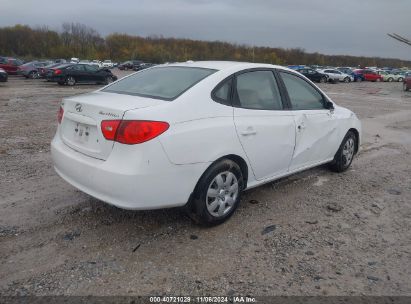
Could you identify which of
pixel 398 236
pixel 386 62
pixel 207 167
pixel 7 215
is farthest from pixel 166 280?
pixel 386 62

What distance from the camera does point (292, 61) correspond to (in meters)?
104

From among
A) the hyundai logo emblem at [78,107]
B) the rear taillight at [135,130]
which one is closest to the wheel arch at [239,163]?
the rear taillight at [135,130]

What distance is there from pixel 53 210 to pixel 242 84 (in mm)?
2432

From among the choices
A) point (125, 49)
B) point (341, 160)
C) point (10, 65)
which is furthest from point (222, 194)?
point (125, 49)

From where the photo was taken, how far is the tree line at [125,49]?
79062 mm

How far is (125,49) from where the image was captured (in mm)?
93125

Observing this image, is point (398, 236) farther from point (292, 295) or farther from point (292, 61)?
point (292, 61)

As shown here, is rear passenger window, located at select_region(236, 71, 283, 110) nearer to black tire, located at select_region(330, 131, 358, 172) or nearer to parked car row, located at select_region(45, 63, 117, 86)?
black tire, located at select_region(330, 131, 358, 172)

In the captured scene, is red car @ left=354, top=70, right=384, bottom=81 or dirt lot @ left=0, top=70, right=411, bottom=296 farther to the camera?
red car @ left=354, top=70, right=384, bottom=81

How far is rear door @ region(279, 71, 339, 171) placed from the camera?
14.5 feet

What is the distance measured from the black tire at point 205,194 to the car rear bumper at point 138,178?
9 centimetres

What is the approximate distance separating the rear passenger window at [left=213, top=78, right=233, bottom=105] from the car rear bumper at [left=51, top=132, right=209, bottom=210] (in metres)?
0.68

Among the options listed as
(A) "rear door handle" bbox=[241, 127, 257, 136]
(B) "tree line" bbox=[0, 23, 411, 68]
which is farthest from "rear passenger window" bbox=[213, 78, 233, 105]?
(B) "tree line" bbox=[0, 23, 411, 68]

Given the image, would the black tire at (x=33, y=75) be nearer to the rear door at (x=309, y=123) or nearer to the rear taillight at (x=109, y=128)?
the rear door at (x=309, y=123)
